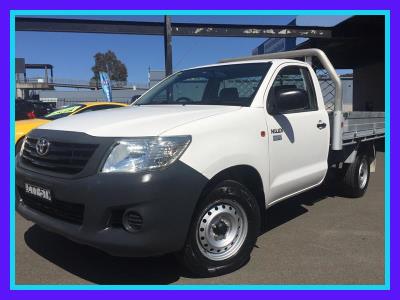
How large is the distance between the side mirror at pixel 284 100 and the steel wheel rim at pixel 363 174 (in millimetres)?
2868

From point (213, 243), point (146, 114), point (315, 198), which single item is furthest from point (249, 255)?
point (315, 198)

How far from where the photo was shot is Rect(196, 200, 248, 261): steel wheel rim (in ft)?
11.7

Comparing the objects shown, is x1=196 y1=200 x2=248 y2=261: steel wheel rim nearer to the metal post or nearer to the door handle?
the door handle

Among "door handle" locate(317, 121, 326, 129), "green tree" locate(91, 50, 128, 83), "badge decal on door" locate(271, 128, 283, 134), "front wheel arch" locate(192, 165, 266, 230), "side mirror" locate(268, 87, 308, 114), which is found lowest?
"front wheel arch" locate(192, 165, 266, 230)

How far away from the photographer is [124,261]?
13.1ft

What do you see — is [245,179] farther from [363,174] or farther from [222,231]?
[363,174]

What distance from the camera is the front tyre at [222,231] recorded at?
3475 mm

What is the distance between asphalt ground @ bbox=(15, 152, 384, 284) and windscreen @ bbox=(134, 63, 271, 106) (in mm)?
1627

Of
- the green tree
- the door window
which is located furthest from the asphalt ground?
the green tree

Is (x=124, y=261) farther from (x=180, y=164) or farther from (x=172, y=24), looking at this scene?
(x=172, y=24)

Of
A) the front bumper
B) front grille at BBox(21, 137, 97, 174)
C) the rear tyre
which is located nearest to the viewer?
the front bumper

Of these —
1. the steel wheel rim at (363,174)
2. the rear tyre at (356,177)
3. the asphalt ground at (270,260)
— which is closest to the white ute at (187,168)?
the asphalt ground at (270,260)

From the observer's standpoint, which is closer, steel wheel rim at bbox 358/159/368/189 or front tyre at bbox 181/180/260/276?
front tyre at bbox 181/180/260/276

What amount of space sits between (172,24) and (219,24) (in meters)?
1.39
